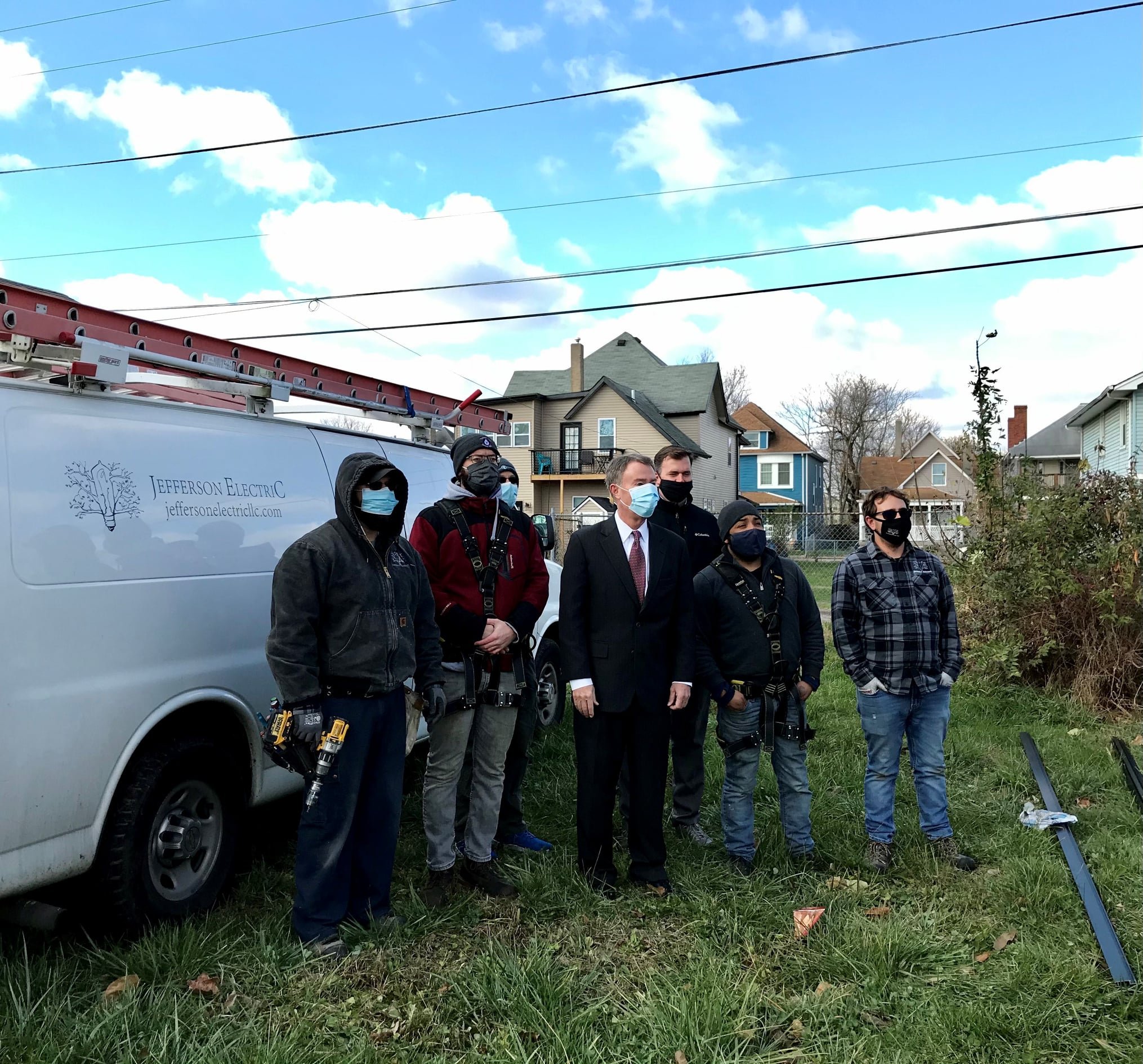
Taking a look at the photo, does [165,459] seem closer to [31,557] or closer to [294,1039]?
[31,557]

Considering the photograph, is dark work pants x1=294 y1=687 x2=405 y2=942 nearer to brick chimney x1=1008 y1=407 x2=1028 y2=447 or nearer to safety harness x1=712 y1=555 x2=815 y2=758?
safety harness x1=712 y1=555 x2=815 y2=758

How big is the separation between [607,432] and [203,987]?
3333 cm

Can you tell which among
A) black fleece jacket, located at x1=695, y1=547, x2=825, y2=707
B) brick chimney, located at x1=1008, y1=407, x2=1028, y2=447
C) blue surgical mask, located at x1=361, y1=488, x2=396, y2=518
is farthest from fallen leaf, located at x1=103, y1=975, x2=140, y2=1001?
brick chimney, located at x1=1008, y1=407, x2=1028, y2=447

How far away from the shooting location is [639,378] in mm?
39406

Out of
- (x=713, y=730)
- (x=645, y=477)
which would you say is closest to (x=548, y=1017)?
(x=645, y=477)

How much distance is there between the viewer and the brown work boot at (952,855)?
4.52 metres

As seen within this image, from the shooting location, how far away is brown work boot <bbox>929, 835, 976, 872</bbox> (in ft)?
14.8

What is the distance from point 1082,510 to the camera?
26.5ft

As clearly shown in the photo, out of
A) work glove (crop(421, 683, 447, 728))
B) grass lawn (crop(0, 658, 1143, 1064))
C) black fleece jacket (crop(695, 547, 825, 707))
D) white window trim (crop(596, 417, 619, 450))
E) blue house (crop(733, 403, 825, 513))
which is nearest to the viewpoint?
grass lawn (crop(0, 658, 1143, 1064))

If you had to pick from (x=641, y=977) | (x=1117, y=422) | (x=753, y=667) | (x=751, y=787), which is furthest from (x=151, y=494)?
(x=1117, y=422)

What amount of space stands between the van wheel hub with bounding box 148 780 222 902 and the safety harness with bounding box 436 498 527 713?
118cm

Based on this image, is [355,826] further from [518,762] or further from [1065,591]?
[1065,591]

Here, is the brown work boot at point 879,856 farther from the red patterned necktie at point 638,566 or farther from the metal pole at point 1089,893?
the red patterned necktie at point 638,566

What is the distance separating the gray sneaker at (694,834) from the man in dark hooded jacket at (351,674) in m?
1.81
